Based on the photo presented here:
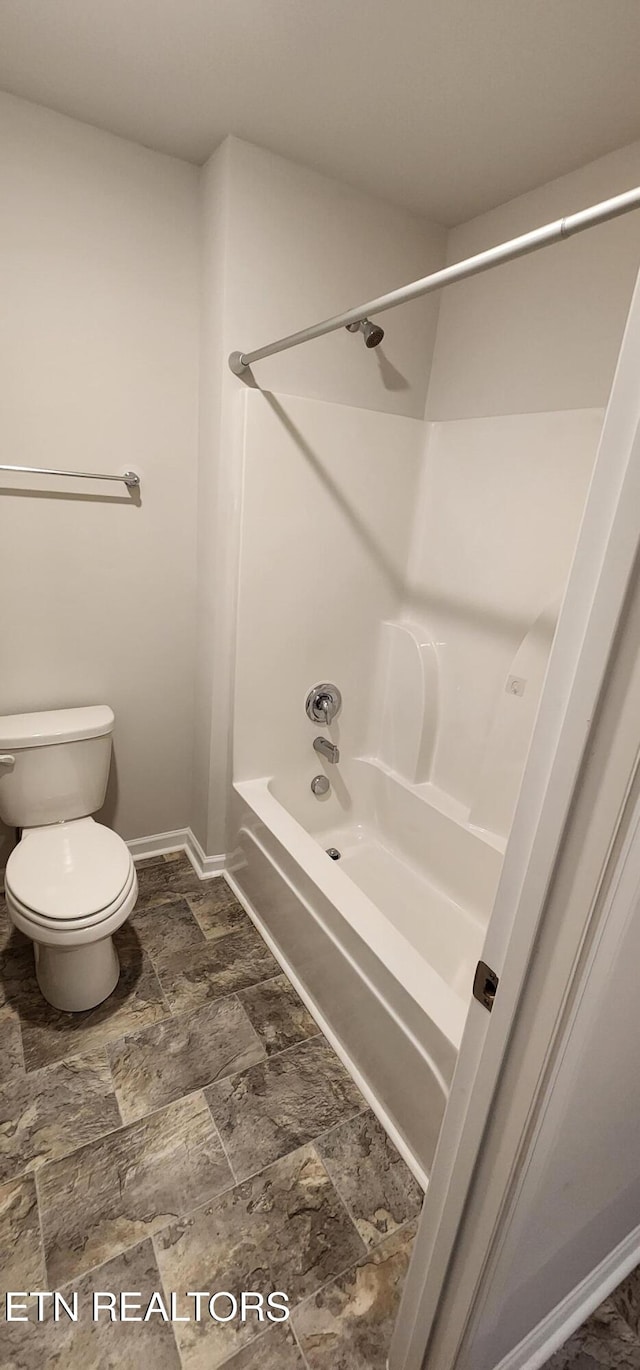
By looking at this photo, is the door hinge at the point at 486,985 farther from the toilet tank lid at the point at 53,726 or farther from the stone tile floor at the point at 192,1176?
the toilet tank lid at the point at 53,726

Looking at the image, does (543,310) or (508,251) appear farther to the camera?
(543,310)

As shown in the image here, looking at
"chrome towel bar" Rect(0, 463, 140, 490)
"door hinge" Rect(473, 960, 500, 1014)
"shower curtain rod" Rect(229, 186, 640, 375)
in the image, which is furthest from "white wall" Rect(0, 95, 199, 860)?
"door hinge" Rect(473, 960, 500, 1014)

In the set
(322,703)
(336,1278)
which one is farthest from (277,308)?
(336,1278)

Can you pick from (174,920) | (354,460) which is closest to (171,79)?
(354,460)

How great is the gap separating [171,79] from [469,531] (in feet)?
4.59

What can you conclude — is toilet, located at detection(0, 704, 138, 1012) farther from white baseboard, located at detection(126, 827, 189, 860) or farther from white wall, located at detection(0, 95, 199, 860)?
white baseboard, located at detection(126, 827, 189, 860)

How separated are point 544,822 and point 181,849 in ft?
6.80

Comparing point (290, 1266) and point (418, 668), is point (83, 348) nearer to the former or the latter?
point (418, 668)

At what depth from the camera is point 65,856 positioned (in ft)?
5.47

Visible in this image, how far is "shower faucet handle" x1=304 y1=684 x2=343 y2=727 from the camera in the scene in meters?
2.16

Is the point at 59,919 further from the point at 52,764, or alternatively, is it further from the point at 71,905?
the point at 52,764

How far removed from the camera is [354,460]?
196cm

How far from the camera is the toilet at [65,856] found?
149 centimetres

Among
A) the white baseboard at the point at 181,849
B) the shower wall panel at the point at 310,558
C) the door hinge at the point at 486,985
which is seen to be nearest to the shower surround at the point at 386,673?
the shower wall panel at the point at 310,558
